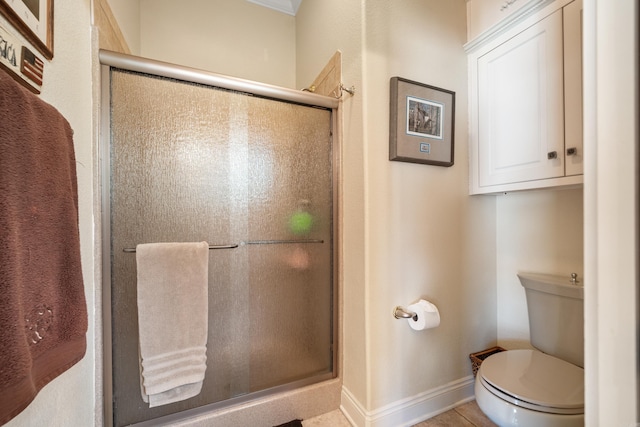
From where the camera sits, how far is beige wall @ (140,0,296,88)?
170cm

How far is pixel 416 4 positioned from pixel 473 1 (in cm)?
39

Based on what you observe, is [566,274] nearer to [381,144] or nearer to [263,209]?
[381,144]

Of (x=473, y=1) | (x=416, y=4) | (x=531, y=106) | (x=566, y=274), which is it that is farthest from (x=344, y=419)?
(x=473, y=1)

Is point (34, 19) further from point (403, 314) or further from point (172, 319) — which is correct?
point (403, 314)

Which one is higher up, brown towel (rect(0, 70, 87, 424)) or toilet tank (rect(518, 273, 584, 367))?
brown towel (rect(0, 70, 87, 424))

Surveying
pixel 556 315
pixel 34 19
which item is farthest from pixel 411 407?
pixel 34 19

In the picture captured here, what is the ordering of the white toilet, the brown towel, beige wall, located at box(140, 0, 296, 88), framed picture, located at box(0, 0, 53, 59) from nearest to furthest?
the brown towel
framed picture, located at box(0, 0, 53, 59)
the white toilet
beige wall, located at box(140, 0, 296, 88)

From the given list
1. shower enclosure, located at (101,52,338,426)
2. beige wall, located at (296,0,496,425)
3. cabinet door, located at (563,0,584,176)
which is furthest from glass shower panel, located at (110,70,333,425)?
cabinet door, located at (563,0,584,176)

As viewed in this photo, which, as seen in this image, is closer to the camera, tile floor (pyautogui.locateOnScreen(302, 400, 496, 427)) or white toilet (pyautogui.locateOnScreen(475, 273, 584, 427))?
white toilet (pyautogui.locateOnScreen(475, 273, 584, 427))

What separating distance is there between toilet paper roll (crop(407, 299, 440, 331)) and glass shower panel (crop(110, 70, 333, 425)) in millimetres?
469

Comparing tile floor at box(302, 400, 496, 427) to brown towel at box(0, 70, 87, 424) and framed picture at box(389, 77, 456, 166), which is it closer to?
brown towel at box(0, 70, 87, 424)

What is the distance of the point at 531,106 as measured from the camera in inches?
44.8

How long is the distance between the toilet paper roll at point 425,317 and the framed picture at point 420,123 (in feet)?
2.33

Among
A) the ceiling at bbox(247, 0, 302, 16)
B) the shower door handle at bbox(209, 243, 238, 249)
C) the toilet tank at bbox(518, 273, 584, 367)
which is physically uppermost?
the ceiling at bbox(247, 0, 302, 16)
